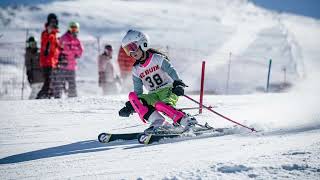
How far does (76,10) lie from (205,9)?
26.0 metres

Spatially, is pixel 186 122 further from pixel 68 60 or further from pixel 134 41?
pixel 68 60

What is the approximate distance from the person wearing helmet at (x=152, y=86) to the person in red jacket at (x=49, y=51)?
5.91 m

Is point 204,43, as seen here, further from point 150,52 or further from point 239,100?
point 150,52

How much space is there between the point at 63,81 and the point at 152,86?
6.69 m

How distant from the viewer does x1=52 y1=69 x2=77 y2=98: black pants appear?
1334 centimetres

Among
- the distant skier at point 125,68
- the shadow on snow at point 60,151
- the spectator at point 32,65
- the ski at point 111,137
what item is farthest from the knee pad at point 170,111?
the distant skier at point 125,68

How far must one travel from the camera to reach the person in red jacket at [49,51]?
12.5 m

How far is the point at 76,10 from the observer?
176ft

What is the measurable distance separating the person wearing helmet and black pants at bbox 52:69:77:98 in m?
6.42

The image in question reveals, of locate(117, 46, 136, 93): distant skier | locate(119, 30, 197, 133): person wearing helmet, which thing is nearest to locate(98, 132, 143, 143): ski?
locate(119, 30, 197, 133): person wearing helmet

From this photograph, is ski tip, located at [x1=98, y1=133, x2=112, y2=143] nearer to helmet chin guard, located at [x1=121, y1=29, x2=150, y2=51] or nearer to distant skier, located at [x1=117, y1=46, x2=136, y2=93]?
helmet chin guard, located at [x1=121, y1=29, x2=150, y2=51]

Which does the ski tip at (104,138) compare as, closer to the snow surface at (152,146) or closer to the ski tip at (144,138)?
the snow surface at (152,146)

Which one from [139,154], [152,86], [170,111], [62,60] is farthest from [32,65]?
[139,154]

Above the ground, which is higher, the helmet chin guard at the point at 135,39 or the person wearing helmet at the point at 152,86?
the helmet chin guard at the point at 135,39
